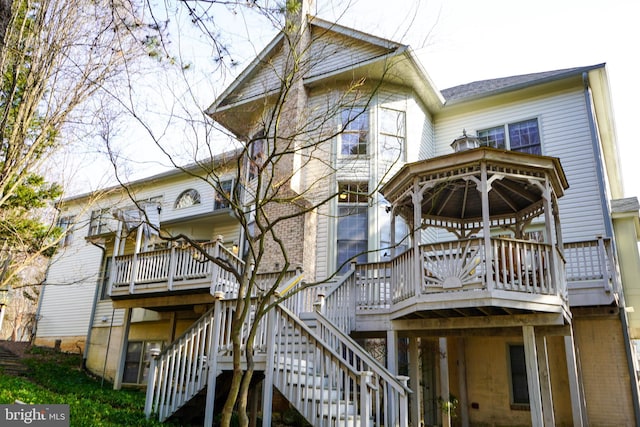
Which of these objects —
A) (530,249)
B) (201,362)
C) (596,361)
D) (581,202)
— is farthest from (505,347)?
(201,362)

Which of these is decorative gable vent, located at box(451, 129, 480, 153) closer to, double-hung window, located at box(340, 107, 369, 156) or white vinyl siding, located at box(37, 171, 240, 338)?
double-hung window, located at box(340, 107, 369, 156)

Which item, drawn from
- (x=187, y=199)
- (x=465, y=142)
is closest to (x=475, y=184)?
(x=465, y=142)

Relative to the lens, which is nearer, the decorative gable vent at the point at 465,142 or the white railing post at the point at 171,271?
the decorative gable vent at the point at 465,142

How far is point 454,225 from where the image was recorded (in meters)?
12.9

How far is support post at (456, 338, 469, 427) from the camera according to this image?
1269cm

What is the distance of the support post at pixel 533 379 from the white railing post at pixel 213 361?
5.14 m

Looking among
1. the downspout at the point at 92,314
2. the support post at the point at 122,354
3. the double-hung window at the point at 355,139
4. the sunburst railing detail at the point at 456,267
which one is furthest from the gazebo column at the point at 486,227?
the downspout at the point at 92,314

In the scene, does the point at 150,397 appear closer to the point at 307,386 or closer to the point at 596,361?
the point at 307,386

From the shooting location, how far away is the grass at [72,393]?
26.4 ft

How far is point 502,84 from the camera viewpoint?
15.8m

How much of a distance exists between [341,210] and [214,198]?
6.07 metres

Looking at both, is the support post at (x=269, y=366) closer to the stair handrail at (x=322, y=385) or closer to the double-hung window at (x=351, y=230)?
the stair handrail at (x=322, y=385)

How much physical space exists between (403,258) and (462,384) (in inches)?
207

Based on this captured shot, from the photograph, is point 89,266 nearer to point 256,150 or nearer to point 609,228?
point 256,150
